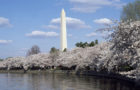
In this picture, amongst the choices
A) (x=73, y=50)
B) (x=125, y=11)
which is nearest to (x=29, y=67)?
(x=73, y=50)

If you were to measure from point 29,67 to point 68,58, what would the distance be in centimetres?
1943

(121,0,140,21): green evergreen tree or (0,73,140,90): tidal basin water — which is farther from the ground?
(121,0,140,21): green evergreen tree

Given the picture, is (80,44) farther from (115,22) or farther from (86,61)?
(115,22)

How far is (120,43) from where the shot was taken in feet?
57.0

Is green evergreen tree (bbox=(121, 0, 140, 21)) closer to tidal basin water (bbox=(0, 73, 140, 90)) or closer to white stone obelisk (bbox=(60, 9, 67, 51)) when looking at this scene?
tidal basin water (bbox=(0, 73, 140, 90))

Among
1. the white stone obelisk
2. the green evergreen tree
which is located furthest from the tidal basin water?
the white stone obelisk

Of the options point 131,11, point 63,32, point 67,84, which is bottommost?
point 67,84

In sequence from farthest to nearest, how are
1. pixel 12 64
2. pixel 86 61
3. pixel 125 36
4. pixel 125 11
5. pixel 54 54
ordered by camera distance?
1. pixel 12 64
2. pixel 54 54
3. pixel 86 61
4. pixel 125 11
5. pixel 125 36

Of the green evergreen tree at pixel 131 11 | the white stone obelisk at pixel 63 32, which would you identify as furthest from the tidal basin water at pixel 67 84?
the white stone obelisk at pixel 63 32

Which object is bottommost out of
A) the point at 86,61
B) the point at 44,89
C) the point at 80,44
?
the point at 44,89

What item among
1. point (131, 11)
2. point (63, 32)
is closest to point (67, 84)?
point (131, 11)

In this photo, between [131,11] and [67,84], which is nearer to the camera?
[67,84]

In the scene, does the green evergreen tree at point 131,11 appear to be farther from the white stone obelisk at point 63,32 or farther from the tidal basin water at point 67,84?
the white stone obelisk at point 63,32

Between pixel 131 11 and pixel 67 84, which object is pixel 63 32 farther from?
pixel 67 84
